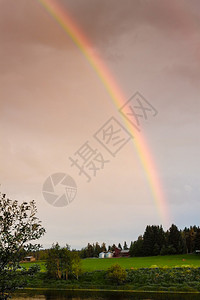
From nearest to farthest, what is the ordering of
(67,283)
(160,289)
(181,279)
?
(160,289) < (181,279) < (67,283)

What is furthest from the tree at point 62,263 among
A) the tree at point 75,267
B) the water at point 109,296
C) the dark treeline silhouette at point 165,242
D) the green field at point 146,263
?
the dark treeline silhouette at point 165,242

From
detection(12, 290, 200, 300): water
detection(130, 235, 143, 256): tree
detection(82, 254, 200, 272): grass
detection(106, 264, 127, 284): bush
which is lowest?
detection(12, 290, 200, 300): water

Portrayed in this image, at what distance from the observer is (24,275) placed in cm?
1770

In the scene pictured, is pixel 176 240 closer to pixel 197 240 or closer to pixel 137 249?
pixel 197 240

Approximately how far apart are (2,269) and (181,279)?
226 feet

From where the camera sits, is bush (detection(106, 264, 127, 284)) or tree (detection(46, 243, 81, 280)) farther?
tree (detection(46, 243, 81, 280))

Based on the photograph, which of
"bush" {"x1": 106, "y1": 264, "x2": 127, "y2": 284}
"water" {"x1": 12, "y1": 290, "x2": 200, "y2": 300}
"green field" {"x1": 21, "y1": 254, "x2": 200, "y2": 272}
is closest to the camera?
"water" {"x1": 12, "y1": 290, "x2": 200, "y2": 300}

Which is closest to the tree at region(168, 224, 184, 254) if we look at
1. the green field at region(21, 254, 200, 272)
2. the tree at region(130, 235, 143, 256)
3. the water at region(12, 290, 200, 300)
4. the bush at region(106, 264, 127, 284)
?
the tree at region(130, 235, 143, 256)

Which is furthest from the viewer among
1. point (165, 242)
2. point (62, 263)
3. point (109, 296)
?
point (165, 242)

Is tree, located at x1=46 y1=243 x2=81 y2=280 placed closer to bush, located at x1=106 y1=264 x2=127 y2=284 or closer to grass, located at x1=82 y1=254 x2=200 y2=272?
grass, located at x1=82 y1=254 x2=200 y2=272

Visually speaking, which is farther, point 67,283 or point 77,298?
point 67,283

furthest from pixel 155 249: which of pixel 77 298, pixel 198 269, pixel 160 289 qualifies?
pixel 77 298

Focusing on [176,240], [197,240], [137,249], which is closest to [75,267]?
[137,249]

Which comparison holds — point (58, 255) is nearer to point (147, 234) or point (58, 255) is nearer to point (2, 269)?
point (147, 234)
